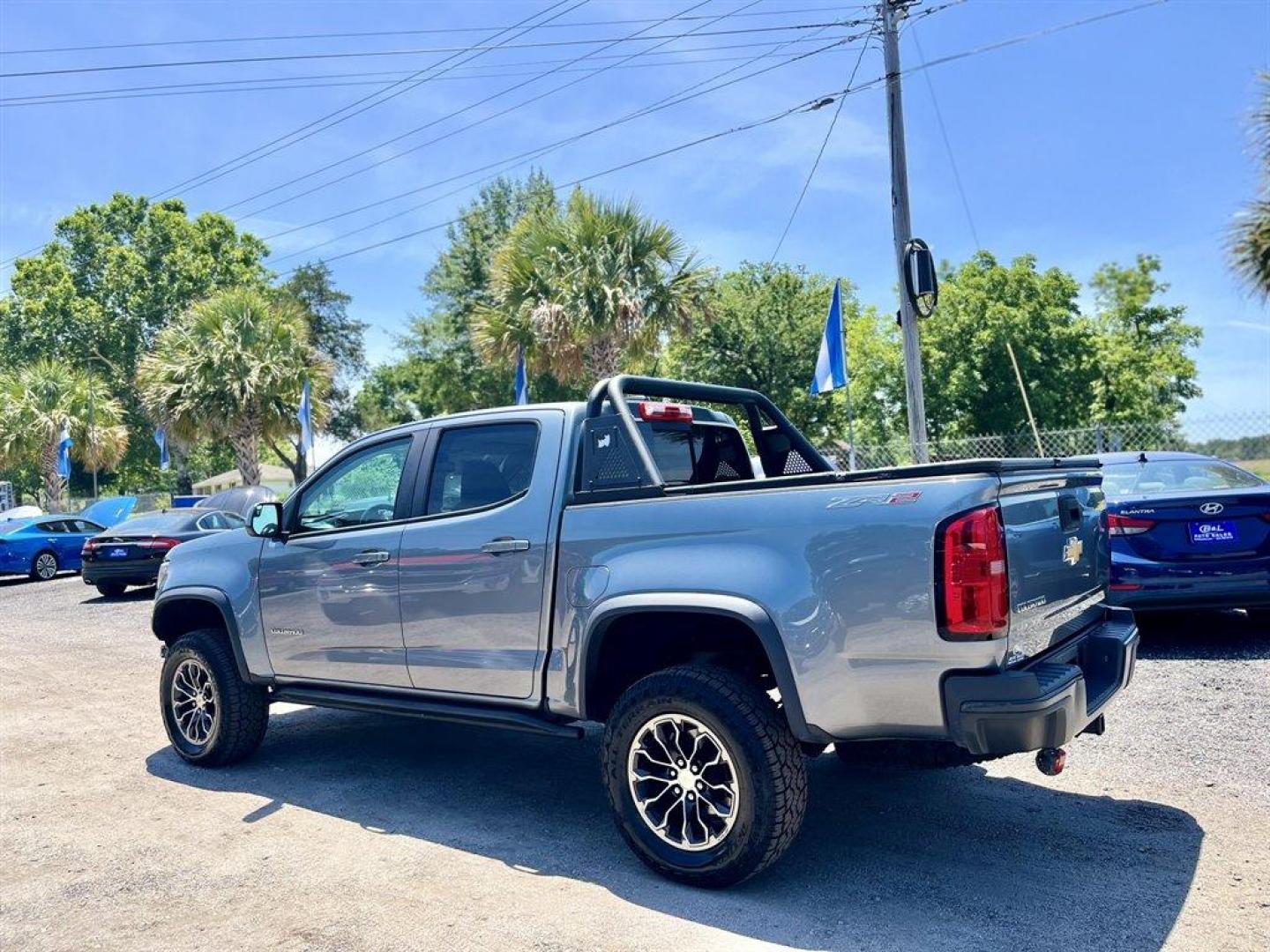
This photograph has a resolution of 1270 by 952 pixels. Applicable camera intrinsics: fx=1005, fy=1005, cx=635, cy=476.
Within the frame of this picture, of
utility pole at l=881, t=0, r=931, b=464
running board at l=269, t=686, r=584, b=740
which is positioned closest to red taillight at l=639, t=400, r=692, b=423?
running board at l=269, t=686, r=584, b=740

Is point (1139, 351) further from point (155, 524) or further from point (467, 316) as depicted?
point (155, 524)

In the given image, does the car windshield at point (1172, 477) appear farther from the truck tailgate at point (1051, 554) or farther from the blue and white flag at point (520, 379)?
the blue and white flag at point (520, 379)

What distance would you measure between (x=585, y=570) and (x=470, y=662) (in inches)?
32.5

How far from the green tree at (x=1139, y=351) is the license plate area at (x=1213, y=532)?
1325 inches

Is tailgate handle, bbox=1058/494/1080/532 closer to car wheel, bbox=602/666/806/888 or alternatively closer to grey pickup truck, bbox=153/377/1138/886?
grey pickup truck, bbox=153/377/1138/886

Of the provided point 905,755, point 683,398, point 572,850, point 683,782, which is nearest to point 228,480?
point 683,398

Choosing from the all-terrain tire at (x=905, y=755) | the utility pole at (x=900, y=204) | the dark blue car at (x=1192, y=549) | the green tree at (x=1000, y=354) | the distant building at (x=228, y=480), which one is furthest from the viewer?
the distant building at (x=228, y=480)

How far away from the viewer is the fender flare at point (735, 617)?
12.0 feet

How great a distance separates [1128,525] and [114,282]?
155 ft

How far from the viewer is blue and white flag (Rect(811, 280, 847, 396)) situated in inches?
559

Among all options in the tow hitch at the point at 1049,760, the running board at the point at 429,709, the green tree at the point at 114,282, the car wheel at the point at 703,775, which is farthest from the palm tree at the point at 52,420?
the tow hitch at the point at 1049,760

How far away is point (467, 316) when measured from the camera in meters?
33.8

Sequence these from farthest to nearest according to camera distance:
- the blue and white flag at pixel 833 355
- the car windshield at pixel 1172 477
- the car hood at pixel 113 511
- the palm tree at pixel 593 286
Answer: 1. the car hood at pixel 113 511
2. the palm tree at pixel 593 286
3. the blue and white flag at pixel 833 355
4. the car windshield at pixel 1172 477

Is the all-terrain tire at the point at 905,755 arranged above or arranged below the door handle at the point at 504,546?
below
